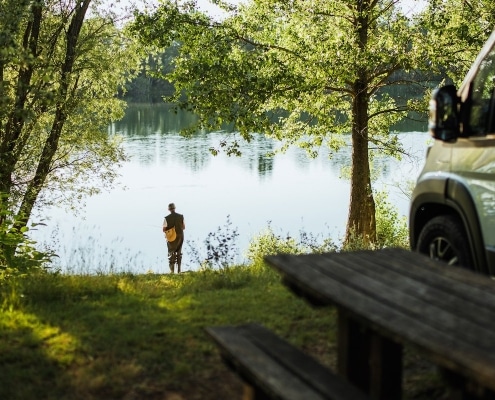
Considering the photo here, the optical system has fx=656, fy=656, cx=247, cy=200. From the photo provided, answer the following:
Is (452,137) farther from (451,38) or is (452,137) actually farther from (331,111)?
(331,111)

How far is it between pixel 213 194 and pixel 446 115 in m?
41.5

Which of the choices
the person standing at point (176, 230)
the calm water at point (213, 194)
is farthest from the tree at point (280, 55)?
the calm water at point (213, 194)

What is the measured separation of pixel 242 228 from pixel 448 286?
32.4 metres

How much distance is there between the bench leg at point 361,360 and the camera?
3137 mm

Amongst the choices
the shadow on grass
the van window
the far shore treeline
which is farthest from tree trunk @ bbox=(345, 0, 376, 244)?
the van window

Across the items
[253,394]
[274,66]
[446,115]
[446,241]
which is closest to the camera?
[253,394]

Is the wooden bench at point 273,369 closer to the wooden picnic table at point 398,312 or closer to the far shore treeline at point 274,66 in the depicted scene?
the wooden picnic table at point 398,312

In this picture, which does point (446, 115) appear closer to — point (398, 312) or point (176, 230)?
point (398, 312)

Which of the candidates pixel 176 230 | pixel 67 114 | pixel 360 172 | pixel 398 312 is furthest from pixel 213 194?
pixel 398 312

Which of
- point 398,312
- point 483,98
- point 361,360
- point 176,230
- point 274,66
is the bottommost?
point 176,230

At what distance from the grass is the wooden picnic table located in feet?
2.84

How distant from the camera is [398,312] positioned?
2.66 m

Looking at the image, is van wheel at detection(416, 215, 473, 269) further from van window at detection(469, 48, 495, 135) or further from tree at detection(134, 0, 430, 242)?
tree at detection(134, 0, 430, 242)

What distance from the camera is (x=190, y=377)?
4.18 meters
